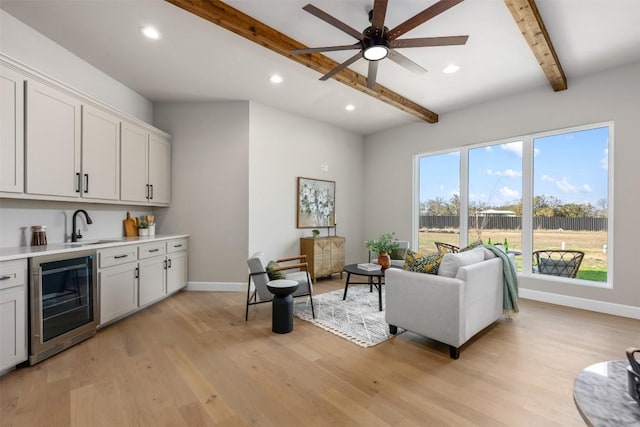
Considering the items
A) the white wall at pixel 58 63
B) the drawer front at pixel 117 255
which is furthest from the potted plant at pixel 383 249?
the white wall at pixel 58 63

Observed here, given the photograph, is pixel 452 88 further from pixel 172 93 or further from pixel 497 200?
pixel 172 93

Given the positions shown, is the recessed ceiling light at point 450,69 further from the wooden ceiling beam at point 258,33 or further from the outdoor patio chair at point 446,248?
the outdoor patio chair at point 446,248

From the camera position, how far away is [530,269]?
4379 mm

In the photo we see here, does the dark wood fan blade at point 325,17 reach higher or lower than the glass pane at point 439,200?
higher

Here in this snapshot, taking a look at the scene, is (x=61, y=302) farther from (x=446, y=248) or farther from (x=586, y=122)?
(x=586, y=122)

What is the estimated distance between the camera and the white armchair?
249 centimetres

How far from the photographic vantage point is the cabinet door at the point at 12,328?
2148 mm

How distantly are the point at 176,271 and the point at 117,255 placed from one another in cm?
113

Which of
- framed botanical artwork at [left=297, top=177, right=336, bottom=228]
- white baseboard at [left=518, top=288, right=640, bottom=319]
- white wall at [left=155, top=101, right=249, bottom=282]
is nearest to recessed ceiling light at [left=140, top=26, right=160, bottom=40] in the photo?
white wall at [left=155, top=101, right=249, bottom=282]

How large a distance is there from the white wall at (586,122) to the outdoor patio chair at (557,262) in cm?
19

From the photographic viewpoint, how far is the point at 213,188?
4.61m

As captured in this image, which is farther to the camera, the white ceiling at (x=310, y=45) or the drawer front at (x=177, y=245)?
the drawer front at (x=177, y=245)

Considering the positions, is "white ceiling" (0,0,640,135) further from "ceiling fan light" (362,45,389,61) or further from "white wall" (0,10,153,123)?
"ceiling fan light" (362,45,389,61)

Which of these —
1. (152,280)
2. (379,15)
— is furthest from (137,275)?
(379,15)
